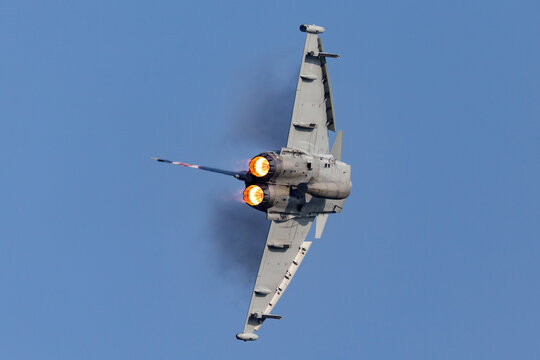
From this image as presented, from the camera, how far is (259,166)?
49.4m

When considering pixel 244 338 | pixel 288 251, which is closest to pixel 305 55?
pixel 288 251

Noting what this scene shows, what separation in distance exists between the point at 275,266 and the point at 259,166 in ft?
20.7

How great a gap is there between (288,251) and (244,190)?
5378 millimetres

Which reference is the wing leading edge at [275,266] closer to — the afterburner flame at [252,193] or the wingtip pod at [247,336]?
the wingtip pod at [247,336]

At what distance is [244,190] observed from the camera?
164ft

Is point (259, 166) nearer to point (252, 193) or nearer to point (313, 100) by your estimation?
point (252, 193)

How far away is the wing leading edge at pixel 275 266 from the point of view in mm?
53688

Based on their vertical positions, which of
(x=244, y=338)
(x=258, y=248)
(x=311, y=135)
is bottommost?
(x=244, y=338)

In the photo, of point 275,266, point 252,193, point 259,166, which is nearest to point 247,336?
point 275,266

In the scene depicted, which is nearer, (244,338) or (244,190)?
(244,190)

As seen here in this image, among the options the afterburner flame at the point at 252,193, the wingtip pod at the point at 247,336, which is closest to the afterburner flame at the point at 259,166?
the afterburner flame at the point at 252,193

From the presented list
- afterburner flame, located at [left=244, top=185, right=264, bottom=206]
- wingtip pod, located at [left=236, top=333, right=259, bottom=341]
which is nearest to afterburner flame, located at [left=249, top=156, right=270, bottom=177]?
afterburner flame, located at [left=244, top=185, right=264, bottom=206]

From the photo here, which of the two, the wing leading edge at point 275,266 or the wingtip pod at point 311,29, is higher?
the wingtip pod at point 311,29

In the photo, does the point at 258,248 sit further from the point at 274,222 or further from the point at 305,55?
the point at 305,55
